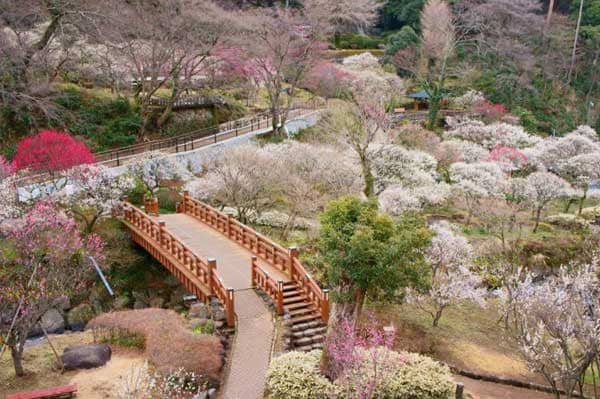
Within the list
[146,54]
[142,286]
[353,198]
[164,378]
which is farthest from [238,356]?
[146,54]

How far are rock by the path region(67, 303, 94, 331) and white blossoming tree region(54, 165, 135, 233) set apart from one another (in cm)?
357

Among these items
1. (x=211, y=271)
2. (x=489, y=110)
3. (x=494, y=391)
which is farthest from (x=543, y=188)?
(x=211, y=271)

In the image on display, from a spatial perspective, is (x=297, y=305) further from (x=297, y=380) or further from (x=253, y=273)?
(x=297, y=380)

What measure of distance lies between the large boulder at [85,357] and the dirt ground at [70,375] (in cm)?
14

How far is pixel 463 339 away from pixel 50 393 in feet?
38.0

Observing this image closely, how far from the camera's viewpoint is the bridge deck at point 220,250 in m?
17.6

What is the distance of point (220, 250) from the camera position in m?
19.9

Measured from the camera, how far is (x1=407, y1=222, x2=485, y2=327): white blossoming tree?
1655 cm

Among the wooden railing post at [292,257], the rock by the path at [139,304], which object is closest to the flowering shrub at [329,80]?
the rock by the path at [139,304]

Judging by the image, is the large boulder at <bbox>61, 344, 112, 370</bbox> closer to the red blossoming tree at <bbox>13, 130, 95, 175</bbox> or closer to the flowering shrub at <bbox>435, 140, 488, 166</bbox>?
the red blossoming tree at <bbox>13, 130, 95, 175</bbox>

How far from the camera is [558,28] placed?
149 feet

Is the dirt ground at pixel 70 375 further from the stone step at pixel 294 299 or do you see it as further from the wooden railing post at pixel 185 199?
the wooden railing post at pixel 185 199

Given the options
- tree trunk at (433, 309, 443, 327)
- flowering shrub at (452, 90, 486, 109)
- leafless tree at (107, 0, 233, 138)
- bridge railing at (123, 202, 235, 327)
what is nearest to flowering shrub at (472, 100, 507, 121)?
flowering shrub at (452, 90, 486, 109)

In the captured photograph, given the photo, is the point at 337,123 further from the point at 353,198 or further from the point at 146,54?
the point at 353,198
